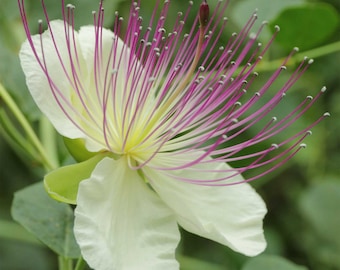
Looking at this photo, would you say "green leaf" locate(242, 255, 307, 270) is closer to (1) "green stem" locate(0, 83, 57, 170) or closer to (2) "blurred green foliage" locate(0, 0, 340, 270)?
(2) "blurred green foliage" locate(0, 0, 340, 270)

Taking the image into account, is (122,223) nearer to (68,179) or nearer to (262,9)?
(68,179)

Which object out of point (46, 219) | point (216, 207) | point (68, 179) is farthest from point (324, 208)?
point (68, 179)

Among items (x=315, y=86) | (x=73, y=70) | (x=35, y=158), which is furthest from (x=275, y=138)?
(x=73, y=70)

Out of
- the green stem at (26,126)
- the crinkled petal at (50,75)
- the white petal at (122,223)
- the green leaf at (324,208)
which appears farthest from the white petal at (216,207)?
the green leaf at (324,208)

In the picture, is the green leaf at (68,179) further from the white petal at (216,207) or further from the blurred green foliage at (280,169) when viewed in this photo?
the blurred green foliage at (280,169)

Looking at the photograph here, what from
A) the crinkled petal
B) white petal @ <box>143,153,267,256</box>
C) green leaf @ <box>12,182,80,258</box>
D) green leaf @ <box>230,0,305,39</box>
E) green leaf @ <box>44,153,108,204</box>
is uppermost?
the crinkled petal

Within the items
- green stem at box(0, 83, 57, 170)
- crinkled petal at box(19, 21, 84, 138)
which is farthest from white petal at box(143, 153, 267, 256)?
green stem at box(0, 83, 57, 170)
